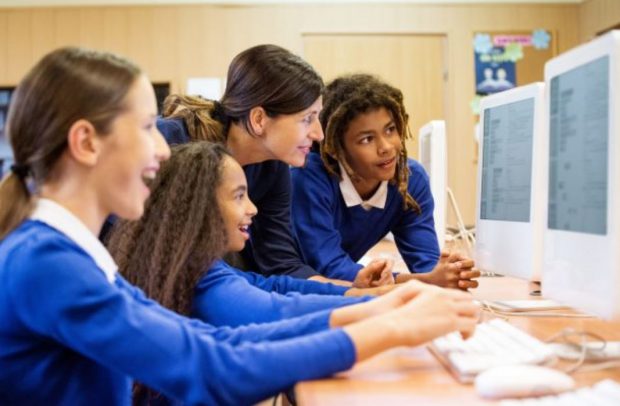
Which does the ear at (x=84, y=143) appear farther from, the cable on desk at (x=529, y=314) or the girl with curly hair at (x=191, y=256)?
the cable on desk at (x=529, y=314)

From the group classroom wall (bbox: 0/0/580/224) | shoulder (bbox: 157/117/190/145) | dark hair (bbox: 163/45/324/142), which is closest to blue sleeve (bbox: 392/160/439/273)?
dark hair (bbox: 163/45/324/142)

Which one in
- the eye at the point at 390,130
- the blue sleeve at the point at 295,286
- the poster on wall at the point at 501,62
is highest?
the poster on wall at the point at 501,62

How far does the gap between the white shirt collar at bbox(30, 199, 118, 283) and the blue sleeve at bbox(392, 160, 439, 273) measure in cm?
122

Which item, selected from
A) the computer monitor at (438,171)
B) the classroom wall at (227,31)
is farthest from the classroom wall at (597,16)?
the computer monitor at (438,171)

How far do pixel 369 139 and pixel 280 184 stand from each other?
25 centimetres

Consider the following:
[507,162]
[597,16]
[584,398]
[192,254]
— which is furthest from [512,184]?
[597,16]

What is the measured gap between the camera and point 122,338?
75 cm

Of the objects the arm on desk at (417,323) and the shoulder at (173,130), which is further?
the shoulder at (173,130)

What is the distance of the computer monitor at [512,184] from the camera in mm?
1330

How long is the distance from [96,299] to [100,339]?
0.04 meters

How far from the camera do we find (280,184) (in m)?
1.83

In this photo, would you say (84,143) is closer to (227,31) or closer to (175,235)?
(175,235)

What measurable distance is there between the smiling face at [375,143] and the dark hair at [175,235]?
25.9 inches

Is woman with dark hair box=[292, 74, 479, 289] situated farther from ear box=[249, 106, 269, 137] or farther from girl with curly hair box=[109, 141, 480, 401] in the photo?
girl with curly hair box=[109, 141, 480, 401]
